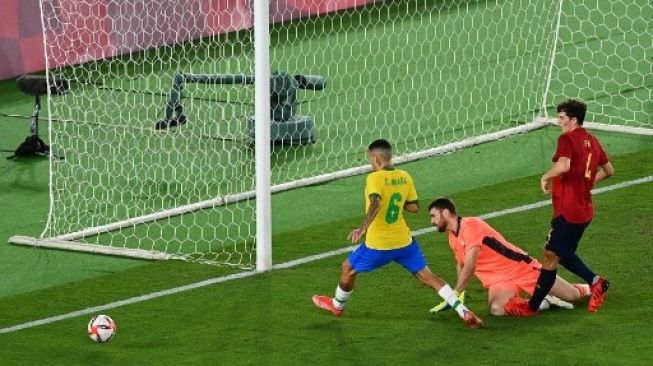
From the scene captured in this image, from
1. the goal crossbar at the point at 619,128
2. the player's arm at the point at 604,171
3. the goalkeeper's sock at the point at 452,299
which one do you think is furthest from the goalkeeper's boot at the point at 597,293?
the goal crossbar at the point at 619,128

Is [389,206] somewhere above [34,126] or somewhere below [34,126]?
above

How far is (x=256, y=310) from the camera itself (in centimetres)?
1349

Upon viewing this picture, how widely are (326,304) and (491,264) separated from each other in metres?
1.26

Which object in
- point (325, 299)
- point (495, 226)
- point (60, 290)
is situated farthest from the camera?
point (495, 226)

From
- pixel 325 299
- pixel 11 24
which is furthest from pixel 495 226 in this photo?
pixel 11 24

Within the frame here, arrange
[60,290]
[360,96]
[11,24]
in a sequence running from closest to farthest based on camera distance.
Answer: [60,290]
[360,96]
[11,24]

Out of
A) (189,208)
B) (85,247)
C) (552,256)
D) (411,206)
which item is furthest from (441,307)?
(189,208)

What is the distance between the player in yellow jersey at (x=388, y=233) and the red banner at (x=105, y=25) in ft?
20.6

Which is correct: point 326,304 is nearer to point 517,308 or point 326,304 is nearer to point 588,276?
point 517,308

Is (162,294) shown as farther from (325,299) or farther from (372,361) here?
(372,361)

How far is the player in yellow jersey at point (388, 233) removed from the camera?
42.0ft

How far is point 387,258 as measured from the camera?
13.0 meters

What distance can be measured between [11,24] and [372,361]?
35.7 ft

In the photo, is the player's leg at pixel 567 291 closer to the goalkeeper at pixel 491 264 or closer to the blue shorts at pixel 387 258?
the goalkeeper at pixel 491 264
